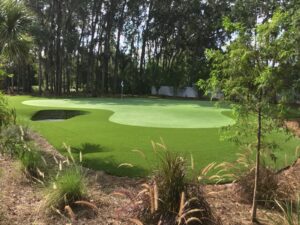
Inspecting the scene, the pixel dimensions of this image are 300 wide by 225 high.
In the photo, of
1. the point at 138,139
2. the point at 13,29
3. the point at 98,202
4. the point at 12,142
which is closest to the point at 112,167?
the point at 12,142

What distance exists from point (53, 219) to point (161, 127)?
8.77 m

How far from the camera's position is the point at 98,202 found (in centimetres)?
525

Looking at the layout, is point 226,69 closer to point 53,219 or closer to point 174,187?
point 174,187

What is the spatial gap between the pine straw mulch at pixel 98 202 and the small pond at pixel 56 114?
10.1m

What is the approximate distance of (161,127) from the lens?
→ 13.3m

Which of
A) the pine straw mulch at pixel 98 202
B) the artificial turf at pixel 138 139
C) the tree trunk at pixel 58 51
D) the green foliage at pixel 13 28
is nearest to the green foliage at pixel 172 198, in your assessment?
the pine straw mulch at pixel 98 202

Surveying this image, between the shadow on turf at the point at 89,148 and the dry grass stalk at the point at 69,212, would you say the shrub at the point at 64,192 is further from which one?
the shadow on turf at the point at 89,148

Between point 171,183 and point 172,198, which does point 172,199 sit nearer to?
point 172,198

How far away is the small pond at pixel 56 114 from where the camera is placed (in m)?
17.3

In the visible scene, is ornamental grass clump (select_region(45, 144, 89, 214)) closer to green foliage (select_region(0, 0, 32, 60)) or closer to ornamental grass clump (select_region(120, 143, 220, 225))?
ornamental grass clump (select_region(120, 143, 220, 225))

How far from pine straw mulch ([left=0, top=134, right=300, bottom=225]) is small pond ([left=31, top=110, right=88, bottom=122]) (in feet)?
33.1

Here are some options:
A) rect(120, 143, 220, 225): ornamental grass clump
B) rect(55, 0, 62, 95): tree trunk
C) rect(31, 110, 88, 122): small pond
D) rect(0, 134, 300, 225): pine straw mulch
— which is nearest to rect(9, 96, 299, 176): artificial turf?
rect(0, 134, 300, 225): pine straw mulch

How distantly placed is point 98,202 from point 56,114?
13869mm

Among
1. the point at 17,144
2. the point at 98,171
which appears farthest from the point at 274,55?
the point at 17,144
